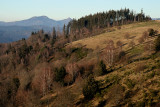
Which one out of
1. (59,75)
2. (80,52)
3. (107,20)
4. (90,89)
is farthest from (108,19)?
(90,89)

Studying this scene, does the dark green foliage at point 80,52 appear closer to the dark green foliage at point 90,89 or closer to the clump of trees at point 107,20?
the dark green foliage at point 90,89

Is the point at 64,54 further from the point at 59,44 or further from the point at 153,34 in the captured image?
the point at 153,34

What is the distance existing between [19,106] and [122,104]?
2299 cm

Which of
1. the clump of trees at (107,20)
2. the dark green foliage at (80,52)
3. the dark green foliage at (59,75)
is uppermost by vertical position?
the clump of trees at (107,20)

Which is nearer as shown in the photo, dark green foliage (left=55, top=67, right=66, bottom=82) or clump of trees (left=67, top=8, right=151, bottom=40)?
dark green foliage (left=55, top=67, right=66, bottom=82)

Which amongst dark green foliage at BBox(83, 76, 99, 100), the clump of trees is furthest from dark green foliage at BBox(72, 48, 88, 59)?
the clump of trees

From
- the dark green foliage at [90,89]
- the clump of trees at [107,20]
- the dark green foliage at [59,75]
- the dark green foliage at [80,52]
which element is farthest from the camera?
the clump of trees at [107,20]

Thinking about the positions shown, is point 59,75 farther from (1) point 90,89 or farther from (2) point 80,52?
(2) point 80,52

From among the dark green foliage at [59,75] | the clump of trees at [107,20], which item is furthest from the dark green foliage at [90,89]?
the clump of trees at [107,20]

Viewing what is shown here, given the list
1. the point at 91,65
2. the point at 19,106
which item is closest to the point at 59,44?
the point at 91,65

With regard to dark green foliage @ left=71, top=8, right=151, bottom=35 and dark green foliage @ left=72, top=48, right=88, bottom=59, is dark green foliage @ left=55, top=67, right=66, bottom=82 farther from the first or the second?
dark green foliage @ left=71, top=8, right=151, bottom=35

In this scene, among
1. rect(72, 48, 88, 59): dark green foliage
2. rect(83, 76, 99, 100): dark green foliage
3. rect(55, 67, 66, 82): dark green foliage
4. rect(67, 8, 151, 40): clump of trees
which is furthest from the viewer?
rect(67, 8, 151, 40): clump of trees

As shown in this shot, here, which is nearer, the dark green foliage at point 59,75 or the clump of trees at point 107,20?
the dark green foliage at point 59,75

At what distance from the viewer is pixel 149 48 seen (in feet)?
135
